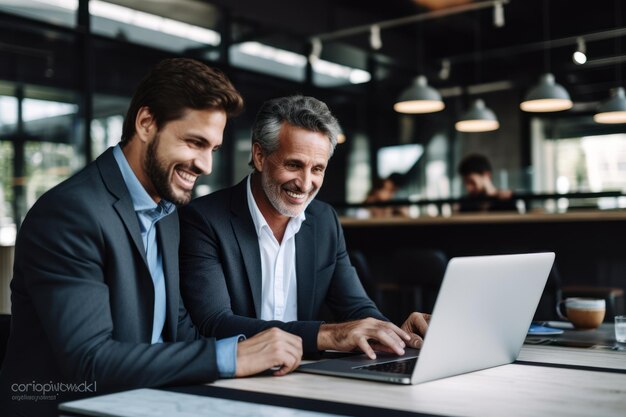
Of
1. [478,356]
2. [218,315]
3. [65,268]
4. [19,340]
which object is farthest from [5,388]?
[478,356]

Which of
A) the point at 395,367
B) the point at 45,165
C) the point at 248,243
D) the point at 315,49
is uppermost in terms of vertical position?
the point at 315,49

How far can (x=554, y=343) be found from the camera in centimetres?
178

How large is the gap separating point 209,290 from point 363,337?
53 cm

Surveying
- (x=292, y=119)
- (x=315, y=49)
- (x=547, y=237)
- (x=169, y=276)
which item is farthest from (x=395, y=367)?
(x=315, y=49)

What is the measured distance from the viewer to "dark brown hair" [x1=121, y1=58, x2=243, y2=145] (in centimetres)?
158

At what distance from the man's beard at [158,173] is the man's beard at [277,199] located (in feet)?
1.94

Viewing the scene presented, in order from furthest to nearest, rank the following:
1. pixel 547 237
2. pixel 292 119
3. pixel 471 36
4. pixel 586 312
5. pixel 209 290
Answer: pixel 471 36 < pixel 547 237 < pixel 292 119 < pixel 586 312 < pixel 209 290

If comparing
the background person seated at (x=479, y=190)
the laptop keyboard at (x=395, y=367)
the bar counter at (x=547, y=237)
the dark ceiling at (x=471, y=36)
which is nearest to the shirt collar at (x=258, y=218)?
the laptop keyboard at (x=395, y=367)

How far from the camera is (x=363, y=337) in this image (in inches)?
60.9

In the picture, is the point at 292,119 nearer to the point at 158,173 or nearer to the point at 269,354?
the point at 158,173

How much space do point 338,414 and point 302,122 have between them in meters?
1.25

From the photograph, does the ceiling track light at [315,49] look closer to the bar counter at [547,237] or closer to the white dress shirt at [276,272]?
the bar counter at [547,237]

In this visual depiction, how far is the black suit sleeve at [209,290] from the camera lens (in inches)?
67.4

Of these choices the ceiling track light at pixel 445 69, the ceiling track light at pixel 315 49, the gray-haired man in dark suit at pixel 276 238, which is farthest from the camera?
the ceiling track light at pixel 445 69
